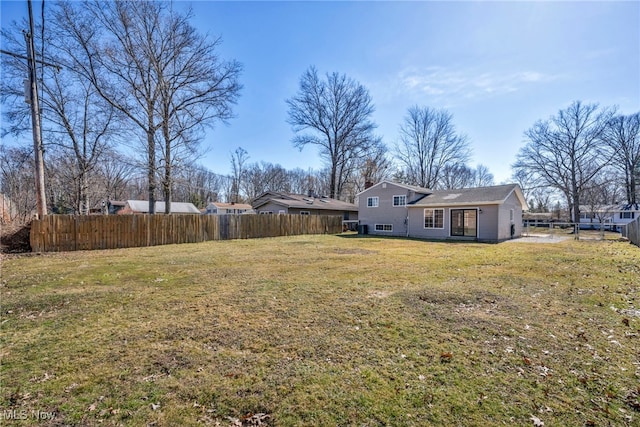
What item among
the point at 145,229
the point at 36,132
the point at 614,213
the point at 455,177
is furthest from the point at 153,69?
the point at 614,213

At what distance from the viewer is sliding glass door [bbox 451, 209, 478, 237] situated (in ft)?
55.1

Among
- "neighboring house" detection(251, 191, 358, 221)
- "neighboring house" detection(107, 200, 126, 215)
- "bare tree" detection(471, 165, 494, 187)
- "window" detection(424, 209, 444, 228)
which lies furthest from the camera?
"bare tree" detection(471, 165, 494, 187)

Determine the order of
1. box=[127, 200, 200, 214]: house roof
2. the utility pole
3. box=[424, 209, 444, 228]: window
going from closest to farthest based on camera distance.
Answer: the utility pole → box=[424, 209, 444, 228]: window → box=[127, 200, 200, 214]: house roof

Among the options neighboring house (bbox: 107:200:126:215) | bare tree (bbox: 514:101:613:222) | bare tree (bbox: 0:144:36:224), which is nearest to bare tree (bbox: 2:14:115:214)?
bare tree (bbox: 0:144:36:224)

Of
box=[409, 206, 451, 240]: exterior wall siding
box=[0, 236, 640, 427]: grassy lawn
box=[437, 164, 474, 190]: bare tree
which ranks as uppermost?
box=[437, 164, 474, 190]: bare tree

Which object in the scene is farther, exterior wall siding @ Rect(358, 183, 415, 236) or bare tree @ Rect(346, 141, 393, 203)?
bare tree @ Rect(346, 141, 393, 203)

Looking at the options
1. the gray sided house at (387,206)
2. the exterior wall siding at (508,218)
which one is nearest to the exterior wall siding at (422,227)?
the gray sided house at (387,206)

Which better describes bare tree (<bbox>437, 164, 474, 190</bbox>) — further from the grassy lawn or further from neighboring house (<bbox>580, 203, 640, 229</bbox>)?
the grassy lawn

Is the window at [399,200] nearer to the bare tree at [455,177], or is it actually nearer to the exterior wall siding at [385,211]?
the exterior wall siding at [385,211]

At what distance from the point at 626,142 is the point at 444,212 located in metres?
26.6

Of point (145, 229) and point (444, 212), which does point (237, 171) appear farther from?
point (444, 212)

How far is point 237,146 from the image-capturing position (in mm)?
40000

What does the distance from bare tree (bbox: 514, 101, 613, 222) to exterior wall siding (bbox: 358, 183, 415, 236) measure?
2075 centimetres

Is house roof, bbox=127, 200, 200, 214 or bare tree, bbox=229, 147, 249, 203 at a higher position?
bare tree, bbox=229, 147, 249, 203
